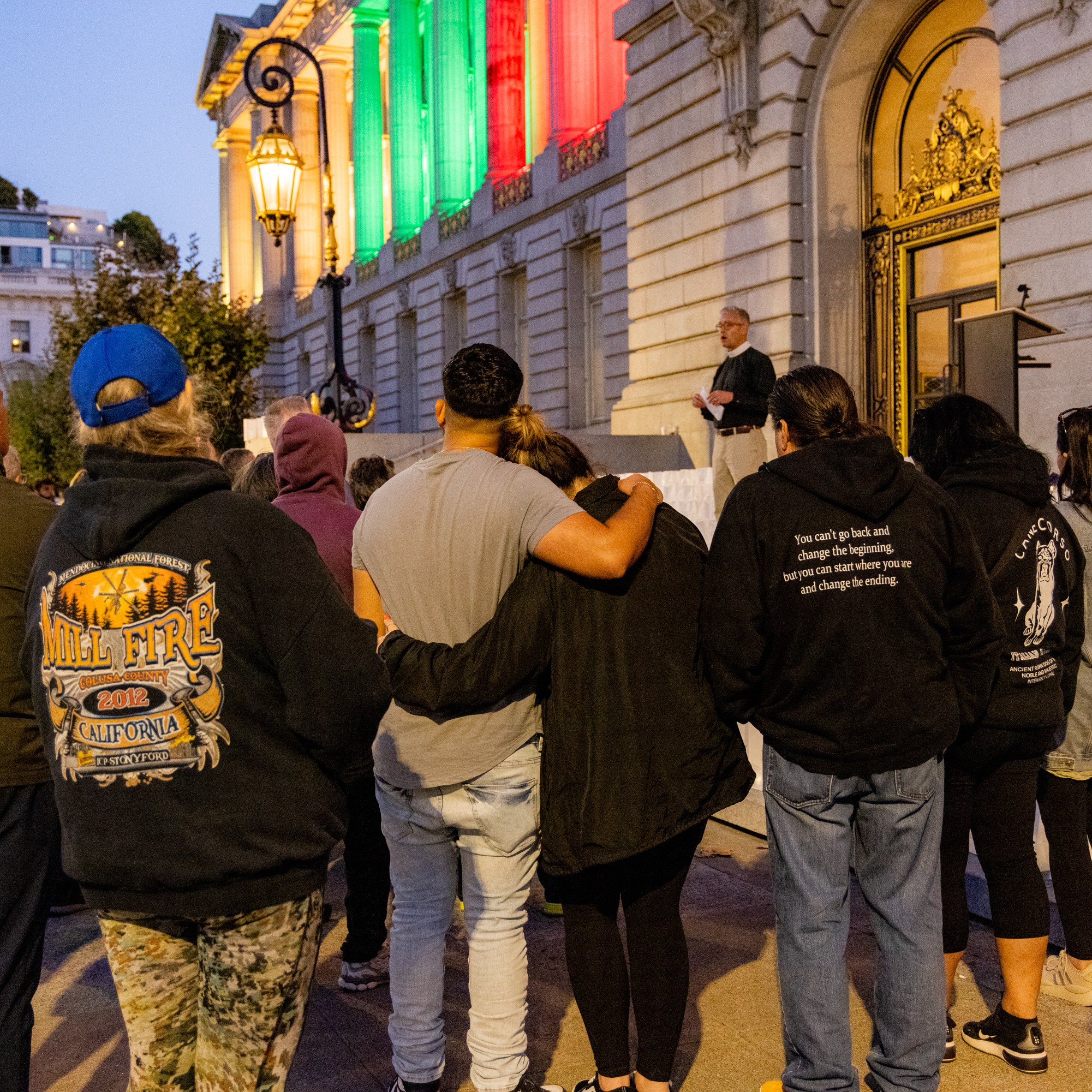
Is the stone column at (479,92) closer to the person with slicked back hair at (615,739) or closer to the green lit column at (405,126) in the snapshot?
the green lit column at (405,126)

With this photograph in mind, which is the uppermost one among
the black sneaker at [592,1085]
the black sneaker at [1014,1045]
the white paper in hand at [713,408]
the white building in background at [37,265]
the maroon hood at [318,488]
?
the white building in background at [37,265]

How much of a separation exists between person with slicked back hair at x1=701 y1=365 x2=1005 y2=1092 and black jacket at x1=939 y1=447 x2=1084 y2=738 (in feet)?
1.41

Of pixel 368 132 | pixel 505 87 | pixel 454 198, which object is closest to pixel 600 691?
pixel 505 87

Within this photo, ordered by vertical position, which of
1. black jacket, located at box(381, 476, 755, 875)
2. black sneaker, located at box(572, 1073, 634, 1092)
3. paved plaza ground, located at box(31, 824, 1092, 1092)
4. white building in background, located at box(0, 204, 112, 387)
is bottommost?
paved plaza ground, located at box(31, 824, 1092, 1092)

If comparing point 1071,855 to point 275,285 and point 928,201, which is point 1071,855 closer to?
point 928,201

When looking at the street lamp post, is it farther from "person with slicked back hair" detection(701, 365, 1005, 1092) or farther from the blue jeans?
the blue jeans

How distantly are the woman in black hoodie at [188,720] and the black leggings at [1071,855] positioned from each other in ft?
8.69

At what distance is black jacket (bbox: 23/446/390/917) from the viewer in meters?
2.22

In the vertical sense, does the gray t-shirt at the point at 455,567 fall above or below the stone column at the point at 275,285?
below

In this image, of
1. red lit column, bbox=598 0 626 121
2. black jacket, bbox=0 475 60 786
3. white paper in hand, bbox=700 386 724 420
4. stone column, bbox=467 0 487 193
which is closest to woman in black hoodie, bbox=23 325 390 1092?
black jacket, bbox=0 475 60 786

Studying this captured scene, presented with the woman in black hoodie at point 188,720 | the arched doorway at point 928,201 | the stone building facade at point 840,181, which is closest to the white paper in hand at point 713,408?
the stone building facade at point 840,181

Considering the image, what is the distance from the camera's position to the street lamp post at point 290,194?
1173 cm

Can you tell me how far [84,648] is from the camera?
2.25 meters

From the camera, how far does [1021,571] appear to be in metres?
3.59
